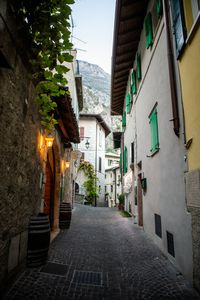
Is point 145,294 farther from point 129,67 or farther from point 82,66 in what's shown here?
point 82,66

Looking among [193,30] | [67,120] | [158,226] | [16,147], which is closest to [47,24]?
[16,147]

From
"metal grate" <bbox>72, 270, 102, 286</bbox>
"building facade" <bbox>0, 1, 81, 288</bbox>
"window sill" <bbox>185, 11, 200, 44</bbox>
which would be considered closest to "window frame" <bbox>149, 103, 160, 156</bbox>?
"window sill" <bbox>185, 11, 200, 44</bbox>

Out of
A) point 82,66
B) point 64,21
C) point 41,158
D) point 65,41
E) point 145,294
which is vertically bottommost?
point 145,294

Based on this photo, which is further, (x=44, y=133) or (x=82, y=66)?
(x=82, y=66)

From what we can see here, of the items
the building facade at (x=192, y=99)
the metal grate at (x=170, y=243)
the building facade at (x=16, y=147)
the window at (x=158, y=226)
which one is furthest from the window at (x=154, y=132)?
the building facade at (x=16, y=147)

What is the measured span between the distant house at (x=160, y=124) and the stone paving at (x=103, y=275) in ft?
1.24

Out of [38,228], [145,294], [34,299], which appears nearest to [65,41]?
[38,228]

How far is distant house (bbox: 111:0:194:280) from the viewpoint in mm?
3879

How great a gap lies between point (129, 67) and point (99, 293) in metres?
10.0

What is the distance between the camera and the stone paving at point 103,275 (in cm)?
289

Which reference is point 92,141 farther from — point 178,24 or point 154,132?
point 178,24

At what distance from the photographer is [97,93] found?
69.4 meters

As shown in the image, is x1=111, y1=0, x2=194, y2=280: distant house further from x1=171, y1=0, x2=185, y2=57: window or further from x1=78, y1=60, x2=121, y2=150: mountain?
x1=78, y1=60, x2=121, y2=150: mountain

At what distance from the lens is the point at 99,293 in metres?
2.93
